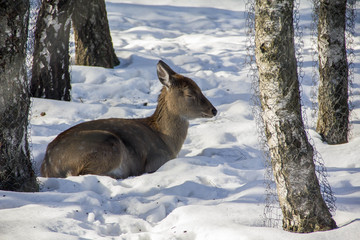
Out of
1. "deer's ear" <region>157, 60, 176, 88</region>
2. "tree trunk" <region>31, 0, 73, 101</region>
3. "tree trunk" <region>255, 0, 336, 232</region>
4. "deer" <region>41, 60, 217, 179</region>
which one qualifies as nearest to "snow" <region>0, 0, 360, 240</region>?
"tree trunk" <region>255, 0, 336, 232</region>

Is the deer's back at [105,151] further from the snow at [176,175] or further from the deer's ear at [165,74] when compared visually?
the deer's ear at [165,74]

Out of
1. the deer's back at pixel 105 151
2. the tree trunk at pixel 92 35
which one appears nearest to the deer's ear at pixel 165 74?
the deer's back at pixel 105 151

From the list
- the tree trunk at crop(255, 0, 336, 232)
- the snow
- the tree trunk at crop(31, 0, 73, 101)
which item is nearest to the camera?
the tree trunk at crop(255, 0, 336, 232)

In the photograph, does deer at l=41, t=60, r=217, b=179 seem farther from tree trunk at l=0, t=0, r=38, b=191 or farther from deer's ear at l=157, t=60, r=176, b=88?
tree trunk at l=0, t=0, r=38, b=191

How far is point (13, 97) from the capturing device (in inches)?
187

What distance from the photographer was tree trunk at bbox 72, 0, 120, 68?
1025 cm

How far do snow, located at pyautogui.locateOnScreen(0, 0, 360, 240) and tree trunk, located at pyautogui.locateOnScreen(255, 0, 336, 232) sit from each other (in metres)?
0.23

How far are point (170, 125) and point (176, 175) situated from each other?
1.64m

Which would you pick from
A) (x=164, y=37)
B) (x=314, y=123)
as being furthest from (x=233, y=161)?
(x=164, y=37)

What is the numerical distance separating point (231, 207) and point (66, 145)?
253 centimetres

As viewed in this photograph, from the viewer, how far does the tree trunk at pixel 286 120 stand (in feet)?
11.8

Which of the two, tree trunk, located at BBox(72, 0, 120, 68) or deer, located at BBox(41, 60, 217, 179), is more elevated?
tree trunk, located at BBox(72, 0, 120, 68)

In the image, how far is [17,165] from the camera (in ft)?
16.0

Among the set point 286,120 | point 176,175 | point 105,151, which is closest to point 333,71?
point 176,175
